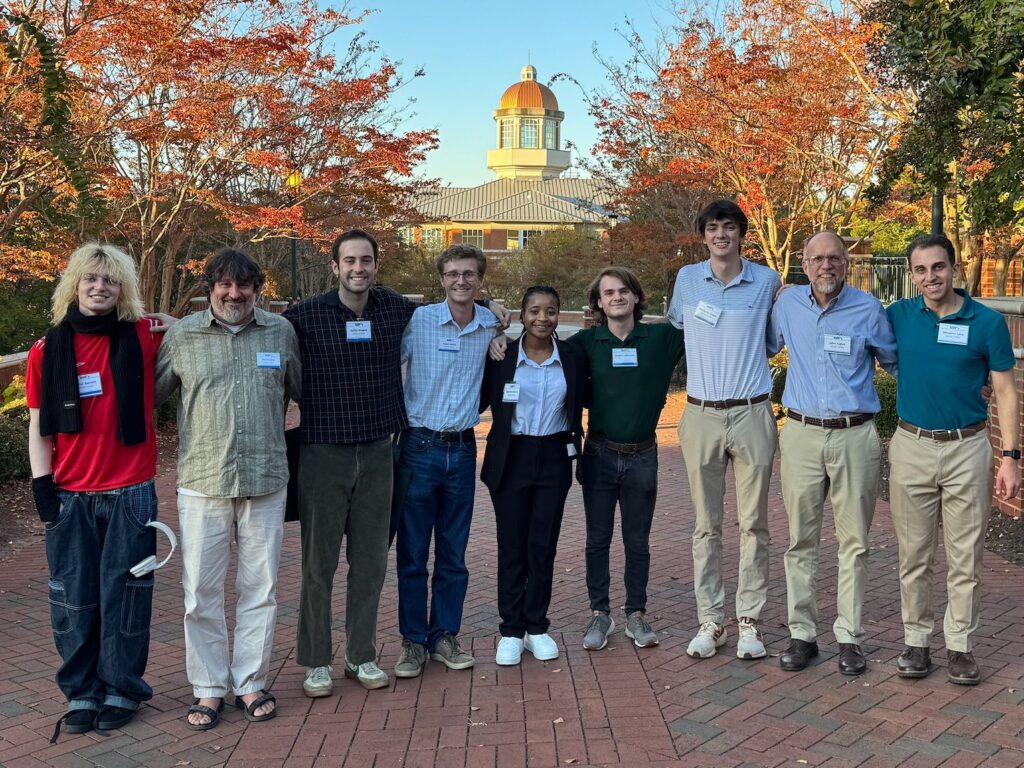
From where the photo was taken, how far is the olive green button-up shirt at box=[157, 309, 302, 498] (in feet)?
15.2

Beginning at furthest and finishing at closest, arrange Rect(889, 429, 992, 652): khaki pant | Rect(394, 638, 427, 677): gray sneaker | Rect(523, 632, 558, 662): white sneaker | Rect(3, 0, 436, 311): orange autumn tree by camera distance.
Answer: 1. Rect(3, 0, 436, 311): orange autumn tree
2. Rect(523, 632, 558, 662): white sneaker
3. Rect(394, 638, 427, 677): gray sneaker
4. Rect(889, 429, 992, 652): khaki pant

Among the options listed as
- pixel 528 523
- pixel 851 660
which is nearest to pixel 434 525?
pixel 528 523

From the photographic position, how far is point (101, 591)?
465 cm

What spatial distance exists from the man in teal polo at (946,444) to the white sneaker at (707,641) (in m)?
0.90

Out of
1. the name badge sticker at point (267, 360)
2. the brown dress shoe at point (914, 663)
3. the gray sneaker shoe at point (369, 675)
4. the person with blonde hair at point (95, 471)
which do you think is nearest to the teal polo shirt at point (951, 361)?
the brown dress shoe at point (914, 663)

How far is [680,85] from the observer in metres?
16.7

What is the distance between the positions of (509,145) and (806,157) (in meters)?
94.6

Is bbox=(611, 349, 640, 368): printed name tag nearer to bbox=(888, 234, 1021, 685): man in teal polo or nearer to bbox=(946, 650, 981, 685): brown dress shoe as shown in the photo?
bbox=(888, 234, 1021, 685): man in teal polo

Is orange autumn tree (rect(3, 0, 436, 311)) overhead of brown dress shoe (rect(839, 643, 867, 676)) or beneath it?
overhead

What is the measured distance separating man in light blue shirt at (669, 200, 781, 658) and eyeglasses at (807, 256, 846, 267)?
307mm

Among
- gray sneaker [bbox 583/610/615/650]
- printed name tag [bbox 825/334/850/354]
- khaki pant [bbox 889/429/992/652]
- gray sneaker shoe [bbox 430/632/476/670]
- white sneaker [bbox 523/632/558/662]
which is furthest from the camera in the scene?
gray sneaker [bbox 583/610/615/650]

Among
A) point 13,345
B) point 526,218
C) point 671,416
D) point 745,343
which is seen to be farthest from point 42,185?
point 526,218

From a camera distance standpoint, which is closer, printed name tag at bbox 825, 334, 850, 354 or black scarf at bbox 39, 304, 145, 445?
black scarf at bbox 39, 304, 145, 445

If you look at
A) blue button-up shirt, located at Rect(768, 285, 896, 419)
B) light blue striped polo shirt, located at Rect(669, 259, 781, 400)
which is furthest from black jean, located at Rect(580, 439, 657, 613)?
blue button-up shirt, located at Rect(768, 285, 896, 419)
